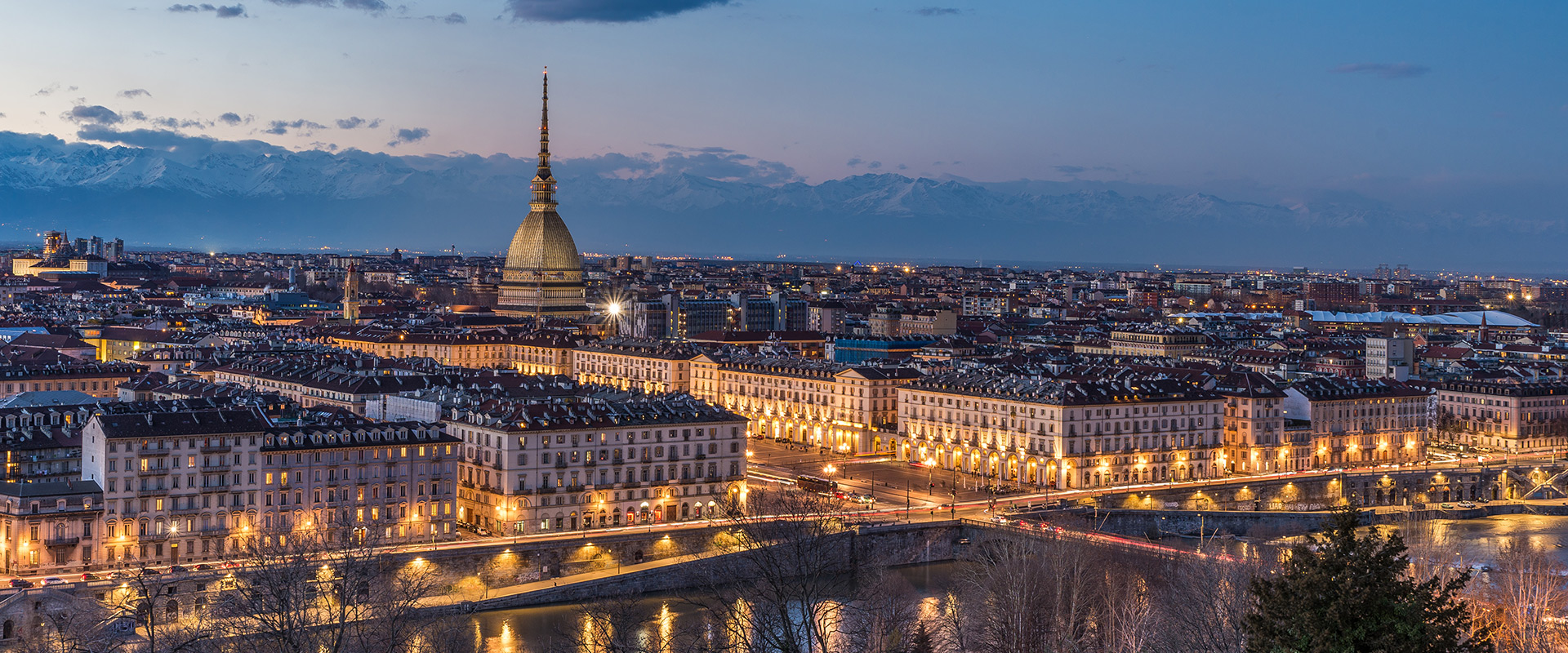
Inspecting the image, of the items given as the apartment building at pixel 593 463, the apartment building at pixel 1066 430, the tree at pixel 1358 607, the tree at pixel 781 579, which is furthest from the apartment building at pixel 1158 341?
the tree at pixel 1358 607

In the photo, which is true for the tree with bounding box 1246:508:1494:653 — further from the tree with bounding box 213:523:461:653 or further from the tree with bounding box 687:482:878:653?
the tree with bounding box 213:523:461:653

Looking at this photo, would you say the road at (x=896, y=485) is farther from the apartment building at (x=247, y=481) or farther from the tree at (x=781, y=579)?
the tree at (x=781, y=579)

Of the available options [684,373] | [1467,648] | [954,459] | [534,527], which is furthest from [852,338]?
[1467,648]

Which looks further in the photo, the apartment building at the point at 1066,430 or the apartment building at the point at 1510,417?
the apartment building at the point at 1510,417

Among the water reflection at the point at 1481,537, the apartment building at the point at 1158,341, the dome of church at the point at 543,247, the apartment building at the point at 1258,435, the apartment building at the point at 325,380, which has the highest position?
the dome of church at the point at 543,247

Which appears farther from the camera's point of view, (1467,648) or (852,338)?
(852,338)

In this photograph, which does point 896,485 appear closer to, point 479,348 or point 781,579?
point 781,579

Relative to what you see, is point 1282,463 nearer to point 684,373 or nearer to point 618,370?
point 684,373

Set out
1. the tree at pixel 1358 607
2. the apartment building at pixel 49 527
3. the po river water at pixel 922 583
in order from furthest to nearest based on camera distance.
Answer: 1. the apartment building at pixel 49 527
2. the po river water at pixel 922 583
3. the tree at pixel 1358 607
